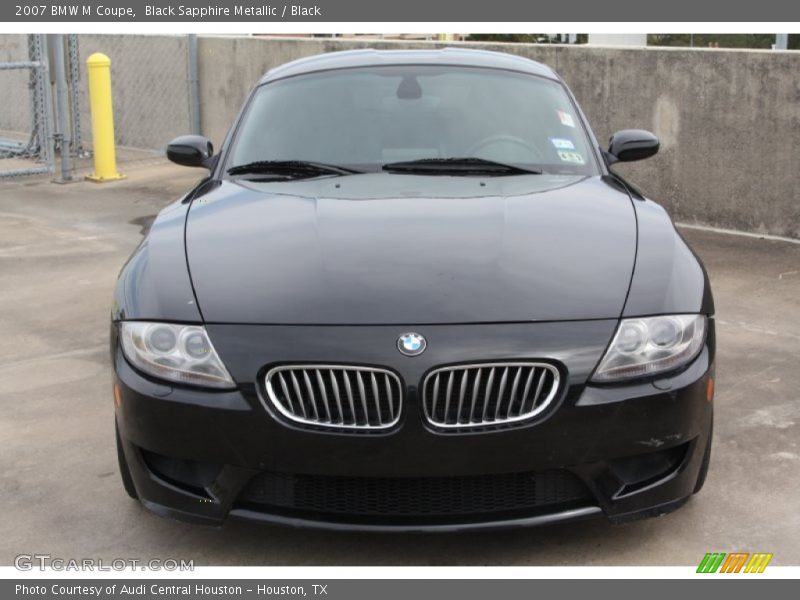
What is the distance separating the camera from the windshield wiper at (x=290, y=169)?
4.87m

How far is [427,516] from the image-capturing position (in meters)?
3.61

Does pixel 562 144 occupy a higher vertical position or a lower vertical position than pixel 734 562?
higher

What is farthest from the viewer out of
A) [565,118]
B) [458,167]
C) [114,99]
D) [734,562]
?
[114,99]

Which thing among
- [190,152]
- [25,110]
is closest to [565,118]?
[190,152]

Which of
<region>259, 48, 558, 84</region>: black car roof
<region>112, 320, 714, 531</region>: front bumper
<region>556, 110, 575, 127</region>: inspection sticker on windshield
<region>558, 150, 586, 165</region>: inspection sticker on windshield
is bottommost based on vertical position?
<region>112, 320, 714, 531</region>: front bumper

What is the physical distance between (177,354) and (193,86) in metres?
10.9

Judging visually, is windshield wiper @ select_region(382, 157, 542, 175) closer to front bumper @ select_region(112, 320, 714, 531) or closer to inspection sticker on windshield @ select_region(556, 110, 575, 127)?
inspection sticker on windshield @ select_region(556, 110, 575, 127)

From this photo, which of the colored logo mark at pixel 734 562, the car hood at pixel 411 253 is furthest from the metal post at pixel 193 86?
the colored logo mark at pixel 734 562

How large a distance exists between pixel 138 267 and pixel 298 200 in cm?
67

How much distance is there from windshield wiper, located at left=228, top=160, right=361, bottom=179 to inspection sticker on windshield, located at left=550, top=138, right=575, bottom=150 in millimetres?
850

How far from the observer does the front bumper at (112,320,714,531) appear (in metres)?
3.47

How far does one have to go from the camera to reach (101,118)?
13.0 metres

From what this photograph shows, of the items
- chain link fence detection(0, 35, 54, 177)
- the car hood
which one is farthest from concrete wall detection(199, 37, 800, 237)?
chain link fence detection(0, 35, 54, 177)

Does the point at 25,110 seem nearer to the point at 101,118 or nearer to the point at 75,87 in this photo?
the point at 75,87
